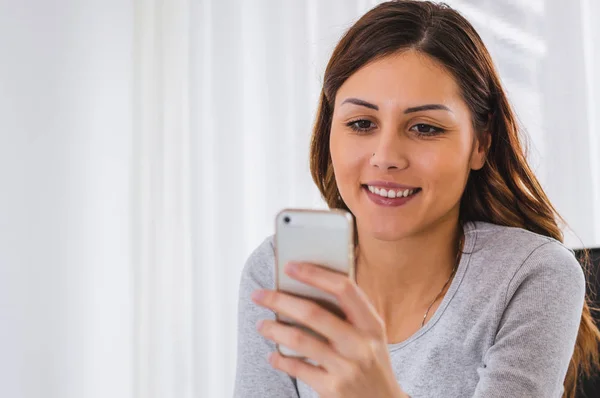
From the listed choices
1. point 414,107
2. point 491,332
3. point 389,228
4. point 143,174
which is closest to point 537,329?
point 491,332

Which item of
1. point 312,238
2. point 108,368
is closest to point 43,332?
point 108,368

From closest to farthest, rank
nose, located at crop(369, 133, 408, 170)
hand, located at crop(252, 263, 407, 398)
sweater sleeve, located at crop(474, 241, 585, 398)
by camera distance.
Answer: hand, located at crop(252, 263, 407, 398)
sweater sleeve, located at crop(474, 241, 585, 398)
nose, located at crop(369, 133, 408, 170)

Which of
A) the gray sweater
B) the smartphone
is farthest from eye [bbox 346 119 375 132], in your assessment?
the smartphone

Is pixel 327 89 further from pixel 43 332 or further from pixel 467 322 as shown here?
pixel 43 332

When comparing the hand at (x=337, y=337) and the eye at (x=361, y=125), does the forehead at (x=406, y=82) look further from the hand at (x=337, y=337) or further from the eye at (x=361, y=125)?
the hand at (x=337, y=337)

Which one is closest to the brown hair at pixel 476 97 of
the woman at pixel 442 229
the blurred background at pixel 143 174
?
the woman at pixel 442 229

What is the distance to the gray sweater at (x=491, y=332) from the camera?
1019 mm

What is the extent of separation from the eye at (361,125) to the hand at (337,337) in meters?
0.46

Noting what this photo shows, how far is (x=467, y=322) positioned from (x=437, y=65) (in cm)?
41

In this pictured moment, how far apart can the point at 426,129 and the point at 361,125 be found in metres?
0.10

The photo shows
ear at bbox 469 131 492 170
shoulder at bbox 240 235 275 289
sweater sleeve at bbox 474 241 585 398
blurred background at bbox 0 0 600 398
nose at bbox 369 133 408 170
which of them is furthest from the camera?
blurred background at bbox 0 0 600 398

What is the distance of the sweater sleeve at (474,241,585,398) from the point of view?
3.27ft

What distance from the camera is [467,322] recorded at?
3.78 feet

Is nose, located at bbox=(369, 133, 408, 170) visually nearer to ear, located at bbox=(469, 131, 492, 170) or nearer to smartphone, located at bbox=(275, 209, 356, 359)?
ear, located at bbox=(469, 131, 492, 170)
